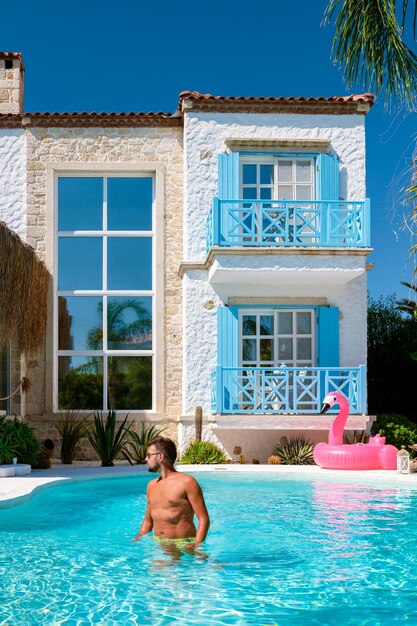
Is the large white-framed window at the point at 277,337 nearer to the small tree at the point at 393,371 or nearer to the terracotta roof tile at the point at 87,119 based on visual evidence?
the small tree at the point at 393,371

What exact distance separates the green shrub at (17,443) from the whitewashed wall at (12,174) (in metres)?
4.88

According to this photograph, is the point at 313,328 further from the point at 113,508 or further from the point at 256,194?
the point at 113,508

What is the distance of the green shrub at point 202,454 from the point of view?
15.9 meters

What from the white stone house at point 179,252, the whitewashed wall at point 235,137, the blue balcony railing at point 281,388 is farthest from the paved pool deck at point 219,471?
the whitewashed wall at point 235,137

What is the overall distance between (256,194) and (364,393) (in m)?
4.61

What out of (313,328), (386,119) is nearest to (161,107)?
(313,328)

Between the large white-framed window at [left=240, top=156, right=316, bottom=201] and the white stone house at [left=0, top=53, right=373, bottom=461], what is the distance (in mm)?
28

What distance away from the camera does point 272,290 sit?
16.8m

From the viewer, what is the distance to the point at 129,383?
1728 centimetres

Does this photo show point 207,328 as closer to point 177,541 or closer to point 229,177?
point 229,177

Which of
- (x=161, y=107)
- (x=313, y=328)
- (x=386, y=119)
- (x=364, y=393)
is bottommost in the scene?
(x=364, y=393)

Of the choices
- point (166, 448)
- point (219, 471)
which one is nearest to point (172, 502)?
point (166, 448)

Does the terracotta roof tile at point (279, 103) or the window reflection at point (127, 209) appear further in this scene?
the window reflection at point (127, 209)

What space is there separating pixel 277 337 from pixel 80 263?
4.39 meters
